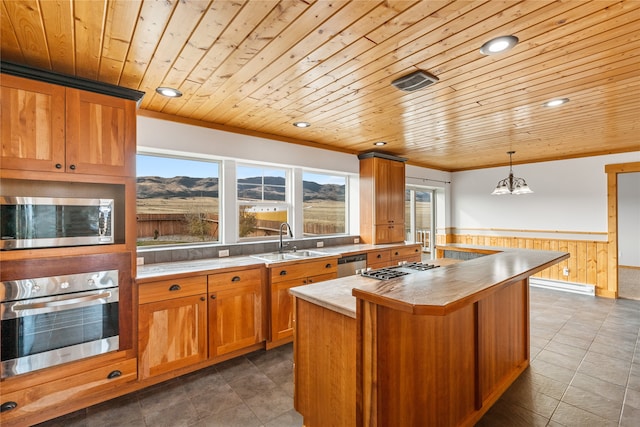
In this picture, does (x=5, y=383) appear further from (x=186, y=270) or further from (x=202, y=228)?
(x=202, y=228)

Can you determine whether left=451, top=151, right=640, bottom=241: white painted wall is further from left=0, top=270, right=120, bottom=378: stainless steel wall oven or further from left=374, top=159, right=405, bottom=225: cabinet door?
left=0, top=270, right=120, bottom=378: stainless steel wall oven

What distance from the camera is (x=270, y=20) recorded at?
156 cm

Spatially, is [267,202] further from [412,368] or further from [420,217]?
[420,217]

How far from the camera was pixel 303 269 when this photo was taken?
10.8ft

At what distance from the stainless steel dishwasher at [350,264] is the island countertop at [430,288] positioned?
5.29 ft

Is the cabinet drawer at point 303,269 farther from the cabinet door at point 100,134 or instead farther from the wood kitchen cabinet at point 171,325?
the cabinet door at point 100,134

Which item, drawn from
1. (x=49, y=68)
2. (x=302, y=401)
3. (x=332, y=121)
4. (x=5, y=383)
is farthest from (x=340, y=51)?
(x=5, y=383)

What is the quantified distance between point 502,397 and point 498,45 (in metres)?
2.44

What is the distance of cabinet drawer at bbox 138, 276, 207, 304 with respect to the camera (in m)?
2.34

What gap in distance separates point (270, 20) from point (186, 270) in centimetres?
202

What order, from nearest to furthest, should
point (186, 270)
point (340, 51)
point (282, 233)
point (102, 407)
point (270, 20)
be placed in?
point (270, 20) → point (340, 51) → point (102, 407) → point (186, 270) → point (282, 233)

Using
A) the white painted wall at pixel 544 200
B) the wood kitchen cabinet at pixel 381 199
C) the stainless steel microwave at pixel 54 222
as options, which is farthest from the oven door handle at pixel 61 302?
the white painted wall at pixel 544 200

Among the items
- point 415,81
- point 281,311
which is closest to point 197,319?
point 281,311

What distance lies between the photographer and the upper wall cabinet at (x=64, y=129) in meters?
1.89
